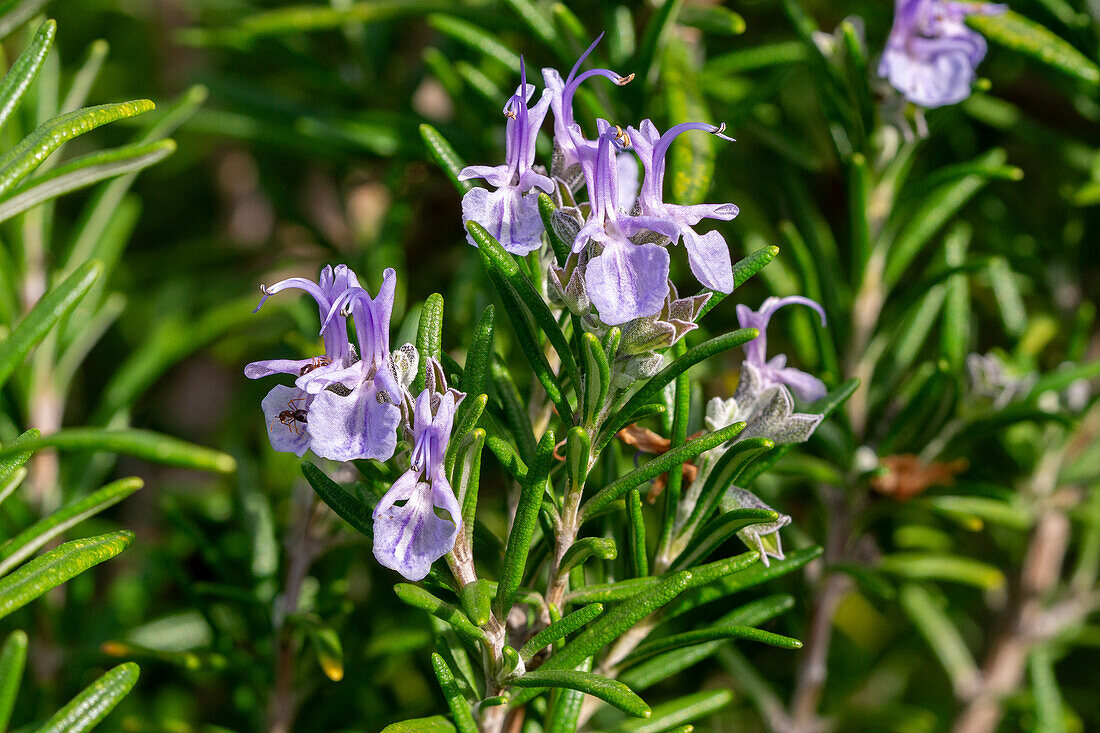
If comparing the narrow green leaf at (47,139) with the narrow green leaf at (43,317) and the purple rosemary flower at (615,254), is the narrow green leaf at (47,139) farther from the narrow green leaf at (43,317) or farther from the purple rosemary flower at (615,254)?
the purple rosemary flower at (615,254)

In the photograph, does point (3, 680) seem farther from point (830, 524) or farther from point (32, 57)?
point (830, 524)

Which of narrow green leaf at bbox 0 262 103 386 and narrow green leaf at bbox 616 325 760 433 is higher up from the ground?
narrow green leaf at bbox 0 262 103 386

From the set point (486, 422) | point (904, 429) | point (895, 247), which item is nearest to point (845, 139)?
point (895, 247)

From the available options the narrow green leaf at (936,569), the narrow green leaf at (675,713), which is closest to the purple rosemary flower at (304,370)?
the narrow green leaf at (675,713)

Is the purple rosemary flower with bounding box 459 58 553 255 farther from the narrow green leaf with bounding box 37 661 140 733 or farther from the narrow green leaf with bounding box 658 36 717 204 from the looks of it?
the narrow green leaf with bounding box 37 661 140 733

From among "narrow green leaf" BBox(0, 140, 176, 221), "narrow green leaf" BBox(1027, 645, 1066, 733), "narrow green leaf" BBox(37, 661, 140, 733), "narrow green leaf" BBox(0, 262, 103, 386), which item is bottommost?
"narrow green leaf" BBox(1027, 645, 1066, 733)

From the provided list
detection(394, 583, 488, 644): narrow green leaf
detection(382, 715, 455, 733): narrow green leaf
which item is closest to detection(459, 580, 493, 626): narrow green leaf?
detection(394, 583, 488, 644): narrow green leaf
